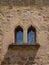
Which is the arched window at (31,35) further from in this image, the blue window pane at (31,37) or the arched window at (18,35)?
the arched window at (18,35)

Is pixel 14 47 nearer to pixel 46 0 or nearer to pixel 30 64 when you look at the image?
pixel 30 64

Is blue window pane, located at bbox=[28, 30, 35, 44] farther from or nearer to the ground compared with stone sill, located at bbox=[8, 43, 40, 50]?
farther from the ground

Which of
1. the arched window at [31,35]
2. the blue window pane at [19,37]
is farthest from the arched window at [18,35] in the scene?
the arched window at [31,35]

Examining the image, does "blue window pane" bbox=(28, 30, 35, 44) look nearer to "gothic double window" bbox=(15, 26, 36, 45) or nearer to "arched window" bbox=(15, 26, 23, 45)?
"gothic double window" bbox=(15, 26, 36, 45)

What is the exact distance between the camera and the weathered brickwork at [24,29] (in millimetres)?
8500

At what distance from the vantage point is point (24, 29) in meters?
8.78

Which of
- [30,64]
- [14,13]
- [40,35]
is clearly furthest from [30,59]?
[14,13]

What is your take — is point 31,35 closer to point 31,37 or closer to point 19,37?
point 31,37

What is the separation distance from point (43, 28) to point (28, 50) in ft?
2.39

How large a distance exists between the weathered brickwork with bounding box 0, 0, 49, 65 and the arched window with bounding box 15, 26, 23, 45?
3.7 inches

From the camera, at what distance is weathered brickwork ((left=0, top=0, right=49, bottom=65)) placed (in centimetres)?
850

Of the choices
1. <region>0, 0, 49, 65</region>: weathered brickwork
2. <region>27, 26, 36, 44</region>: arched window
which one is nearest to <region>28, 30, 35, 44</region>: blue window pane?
<region>27, 26, 36, 44</region>: arched window

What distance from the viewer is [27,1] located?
9.18 metres

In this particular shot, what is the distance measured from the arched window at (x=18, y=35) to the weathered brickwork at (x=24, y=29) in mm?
95
